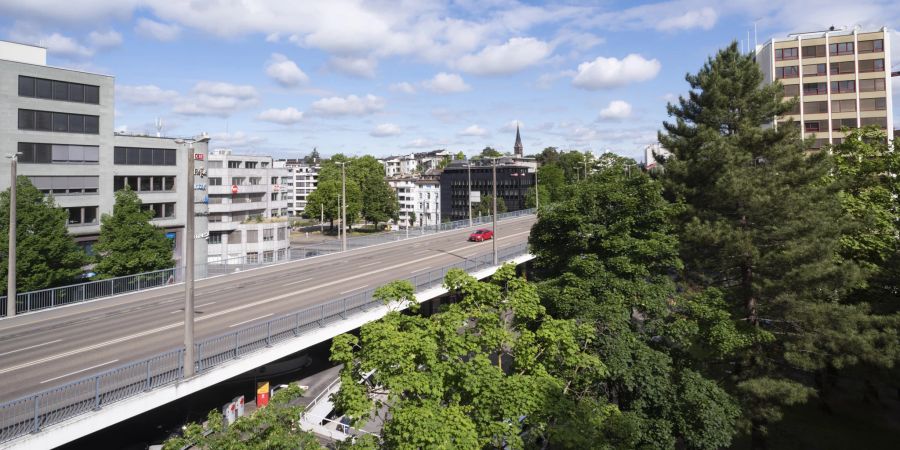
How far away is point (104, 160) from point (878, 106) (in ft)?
258

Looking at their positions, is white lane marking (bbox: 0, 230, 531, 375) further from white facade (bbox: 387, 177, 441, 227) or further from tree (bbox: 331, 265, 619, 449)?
white facade (bbox: 387, 177, 441, 227)

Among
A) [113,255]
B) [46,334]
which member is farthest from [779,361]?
[113,255]

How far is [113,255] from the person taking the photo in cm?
3581

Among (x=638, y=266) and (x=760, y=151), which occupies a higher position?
(x=760, y=151)

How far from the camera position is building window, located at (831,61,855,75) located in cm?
6266

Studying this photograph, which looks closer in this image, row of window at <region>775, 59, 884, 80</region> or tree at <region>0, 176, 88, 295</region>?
tree at <region>0, 176, 88, 295</region>

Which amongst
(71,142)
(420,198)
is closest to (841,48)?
(71,142)

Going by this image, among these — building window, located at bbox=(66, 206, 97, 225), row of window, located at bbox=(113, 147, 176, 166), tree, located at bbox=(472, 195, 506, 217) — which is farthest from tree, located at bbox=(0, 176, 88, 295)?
tree, located at bbox=(472, 195, 506, 217)

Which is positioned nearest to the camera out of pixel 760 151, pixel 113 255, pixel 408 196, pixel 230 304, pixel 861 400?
pixel 760 151

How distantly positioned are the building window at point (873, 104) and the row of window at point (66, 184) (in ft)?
257

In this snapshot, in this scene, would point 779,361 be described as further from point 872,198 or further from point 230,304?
point 230,304

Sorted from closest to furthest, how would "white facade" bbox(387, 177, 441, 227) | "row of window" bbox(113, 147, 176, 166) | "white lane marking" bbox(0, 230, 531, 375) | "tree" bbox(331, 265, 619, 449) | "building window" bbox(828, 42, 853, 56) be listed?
"tree" bbox(331, 265, 619, 449)
"white lane marking" bbox(0, 230, 531, 375)
"row of window" bbox(113, 147, 176, 166)
"building window" bbox(828, 42, 853, 56)
"white facade" bbox(387, 177, 441, 227)

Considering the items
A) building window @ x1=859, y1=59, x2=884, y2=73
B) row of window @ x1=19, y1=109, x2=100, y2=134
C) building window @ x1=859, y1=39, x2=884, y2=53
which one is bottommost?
row of window @ x1=19, y1=109, x2=100, y2=134

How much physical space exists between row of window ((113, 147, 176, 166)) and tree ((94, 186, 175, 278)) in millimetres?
11146
